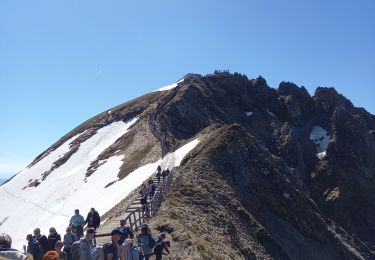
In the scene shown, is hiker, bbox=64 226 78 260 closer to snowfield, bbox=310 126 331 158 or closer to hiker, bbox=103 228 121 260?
hiker, bbox=103 228 121 260

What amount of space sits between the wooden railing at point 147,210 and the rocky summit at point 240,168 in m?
0.70

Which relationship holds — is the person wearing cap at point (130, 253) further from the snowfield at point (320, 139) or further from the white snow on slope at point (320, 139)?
the white snow on slope at point (320, 139)

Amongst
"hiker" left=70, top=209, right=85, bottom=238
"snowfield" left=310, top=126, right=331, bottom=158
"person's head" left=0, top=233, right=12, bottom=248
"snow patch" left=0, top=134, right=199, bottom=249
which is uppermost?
"snowfield" left=310, top=126, right=331, bottom=158

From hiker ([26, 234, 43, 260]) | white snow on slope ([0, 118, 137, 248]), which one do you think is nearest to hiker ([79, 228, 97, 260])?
hiker ([26, 234, 43, 260])

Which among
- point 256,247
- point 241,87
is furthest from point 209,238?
point 241,87

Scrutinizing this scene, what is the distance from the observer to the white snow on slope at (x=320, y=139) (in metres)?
92.3

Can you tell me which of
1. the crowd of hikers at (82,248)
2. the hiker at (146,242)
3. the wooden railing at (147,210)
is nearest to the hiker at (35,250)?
the crowd of hikers at (82,248)

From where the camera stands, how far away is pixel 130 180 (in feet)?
146

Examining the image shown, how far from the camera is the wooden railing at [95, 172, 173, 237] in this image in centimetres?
2495

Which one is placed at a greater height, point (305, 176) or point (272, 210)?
point (305, 176)

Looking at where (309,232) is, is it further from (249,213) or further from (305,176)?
(305,176)

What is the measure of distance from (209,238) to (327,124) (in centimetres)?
8071

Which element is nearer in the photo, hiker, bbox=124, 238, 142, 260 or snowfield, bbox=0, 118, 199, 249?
hiker, bbox=124, 238, 142, 260

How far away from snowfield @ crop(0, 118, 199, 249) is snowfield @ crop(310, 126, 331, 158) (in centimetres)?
3949
